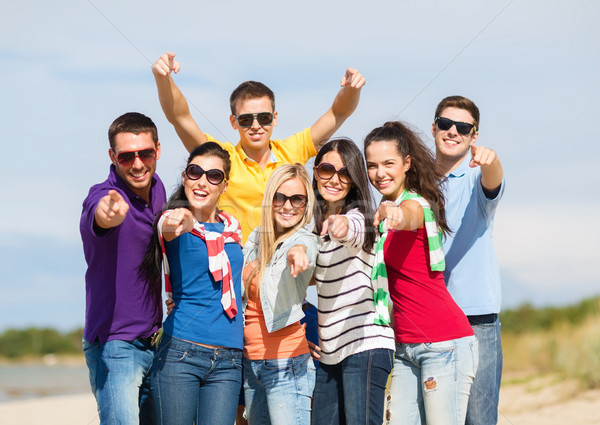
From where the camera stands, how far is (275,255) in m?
3.68

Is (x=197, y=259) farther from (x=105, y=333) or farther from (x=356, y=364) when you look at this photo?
(x=356, y=364)

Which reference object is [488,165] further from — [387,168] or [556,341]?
[556,341]

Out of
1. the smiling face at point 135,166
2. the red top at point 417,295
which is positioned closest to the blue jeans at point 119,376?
the smiling face at point 135,166

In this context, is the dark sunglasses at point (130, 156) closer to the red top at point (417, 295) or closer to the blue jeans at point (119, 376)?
the blue jeans at point (119, 376)

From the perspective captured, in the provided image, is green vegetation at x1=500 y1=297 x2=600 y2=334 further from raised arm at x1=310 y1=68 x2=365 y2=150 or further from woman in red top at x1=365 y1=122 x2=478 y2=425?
woman in red top at x1=365 y1=122 x2=478 y2=425

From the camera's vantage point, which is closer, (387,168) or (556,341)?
(387,168)

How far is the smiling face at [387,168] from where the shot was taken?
12.1ft

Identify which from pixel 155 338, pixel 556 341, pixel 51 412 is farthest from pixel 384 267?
pixel 51 412

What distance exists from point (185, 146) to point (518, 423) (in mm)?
7577

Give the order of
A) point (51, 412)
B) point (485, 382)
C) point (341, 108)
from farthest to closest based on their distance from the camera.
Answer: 1. point (51, 412)
2. point (341, 108)
3. point (485, 382)

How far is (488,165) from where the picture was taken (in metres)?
3.74

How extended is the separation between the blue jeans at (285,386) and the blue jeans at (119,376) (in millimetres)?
646

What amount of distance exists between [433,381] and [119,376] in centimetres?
180

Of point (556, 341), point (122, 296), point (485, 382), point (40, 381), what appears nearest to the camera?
point (122, 296)
